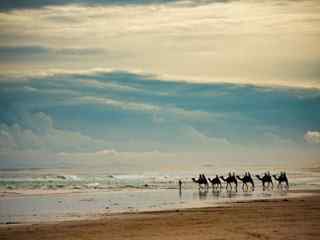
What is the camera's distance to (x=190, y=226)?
30.9 feet

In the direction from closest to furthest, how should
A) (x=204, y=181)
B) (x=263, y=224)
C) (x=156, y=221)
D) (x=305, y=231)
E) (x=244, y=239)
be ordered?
(x=244, y=239)
(x=305, y=231)
(x=263, y=224)
(x=156, y=221)
(x=204, y=181)

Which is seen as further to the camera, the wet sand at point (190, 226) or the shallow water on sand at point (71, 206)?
the shallow water on sand at point (71, 206)

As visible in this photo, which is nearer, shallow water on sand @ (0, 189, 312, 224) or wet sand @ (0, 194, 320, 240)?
wet sand @ (0, 194, 320, 240)

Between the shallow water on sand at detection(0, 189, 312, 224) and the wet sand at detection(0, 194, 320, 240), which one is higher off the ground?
the shallow water on sand at detection(0, 189, 312, 224)

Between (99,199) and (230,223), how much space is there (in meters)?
6.61

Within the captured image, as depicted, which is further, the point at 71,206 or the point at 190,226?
the point at 71,206

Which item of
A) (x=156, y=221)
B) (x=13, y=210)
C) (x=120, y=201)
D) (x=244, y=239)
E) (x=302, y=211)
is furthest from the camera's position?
(x=120, y=201)

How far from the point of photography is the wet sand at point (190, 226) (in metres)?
8.48

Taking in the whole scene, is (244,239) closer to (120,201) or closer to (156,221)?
(156,221)

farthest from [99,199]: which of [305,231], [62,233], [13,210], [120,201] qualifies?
[305,231]

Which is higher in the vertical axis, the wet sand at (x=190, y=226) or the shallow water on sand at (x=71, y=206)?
the shallow water on sand at (x=71, y=206)

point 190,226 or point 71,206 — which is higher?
point 71,206

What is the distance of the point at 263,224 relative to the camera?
372 inches

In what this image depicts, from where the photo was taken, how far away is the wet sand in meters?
8.48
